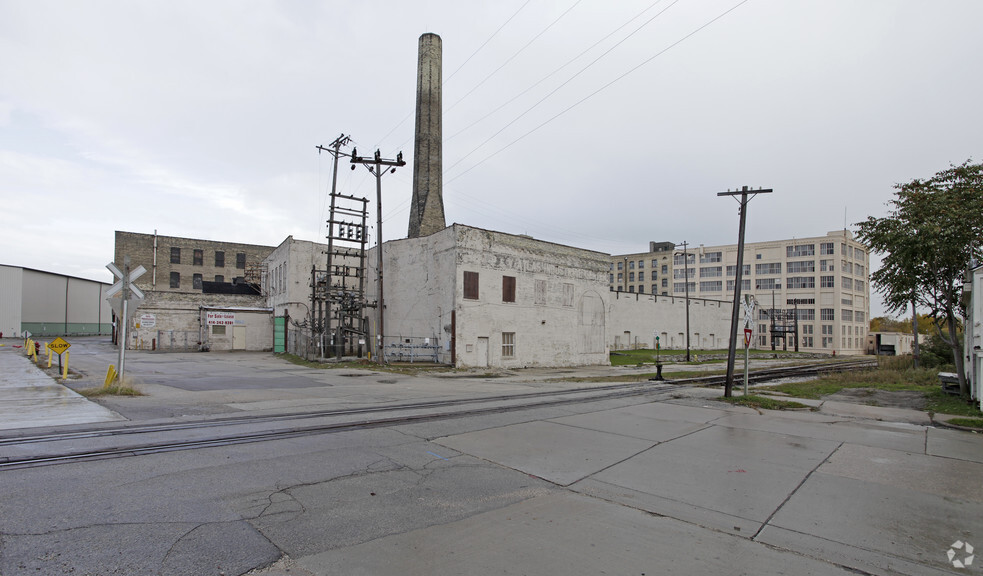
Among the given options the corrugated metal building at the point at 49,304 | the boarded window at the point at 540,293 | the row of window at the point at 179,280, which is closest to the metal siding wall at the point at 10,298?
the corrugated metal building at the point at 49,304

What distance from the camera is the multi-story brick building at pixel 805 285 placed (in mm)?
85125

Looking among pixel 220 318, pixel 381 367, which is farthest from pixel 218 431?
pixel 220 318

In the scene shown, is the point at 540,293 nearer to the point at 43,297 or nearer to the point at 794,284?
the point at 43,297

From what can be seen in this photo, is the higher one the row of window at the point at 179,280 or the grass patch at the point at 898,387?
the row of window at the point at 179,280

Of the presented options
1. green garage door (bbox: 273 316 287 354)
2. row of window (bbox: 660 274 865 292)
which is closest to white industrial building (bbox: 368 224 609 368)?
green garage door (bbox: 273 316 287 354)

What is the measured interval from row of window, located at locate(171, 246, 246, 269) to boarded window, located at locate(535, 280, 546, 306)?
52.4 metres

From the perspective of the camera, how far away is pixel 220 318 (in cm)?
4072

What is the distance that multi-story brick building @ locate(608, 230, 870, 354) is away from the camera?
85125mm

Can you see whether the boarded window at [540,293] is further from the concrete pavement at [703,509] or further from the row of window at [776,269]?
the row of window at [776,269]

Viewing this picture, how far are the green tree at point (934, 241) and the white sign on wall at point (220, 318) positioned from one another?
41239mm

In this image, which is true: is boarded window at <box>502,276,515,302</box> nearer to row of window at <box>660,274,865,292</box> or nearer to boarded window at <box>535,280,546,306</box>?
boarded window at <box>535,280,546,306</box>

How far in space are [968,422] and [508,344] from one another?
2164 cm

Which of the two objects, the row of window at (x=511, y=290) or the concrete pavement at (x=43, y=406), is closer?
the concrete pavement at (x=43, y=406)

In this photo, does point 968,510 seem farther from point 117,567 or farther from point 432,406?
point 432,406
